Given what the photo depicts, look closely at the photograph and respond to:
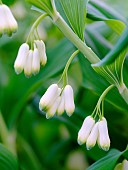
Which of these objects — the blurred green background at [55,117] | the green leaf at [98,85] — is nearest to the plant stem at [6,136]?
the blurred green background at [55,117]

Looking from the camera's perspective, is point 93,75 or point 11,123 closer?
point 93,75

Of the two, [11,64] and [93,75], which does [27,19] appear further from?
[93,75]

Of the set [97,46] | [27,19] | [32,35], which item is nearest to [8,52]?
[27,19]

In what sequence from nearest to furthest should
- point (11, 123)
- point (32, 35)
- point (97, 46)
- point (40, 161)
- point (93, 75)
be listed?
point (32, 35) < point (93, 75) < point (97, 46) < point (11, 123) < point (40, 161)

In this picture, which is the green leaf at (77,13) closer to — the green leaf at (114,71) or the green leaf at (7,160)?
the green leaf at (114,71)

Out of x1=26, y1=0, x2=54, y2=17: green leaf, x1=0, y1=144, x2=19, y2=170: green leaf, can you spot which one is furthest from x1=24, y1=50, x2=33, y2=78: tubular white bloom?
x1=0, y1=144, x2=19, y2=170: green leaf

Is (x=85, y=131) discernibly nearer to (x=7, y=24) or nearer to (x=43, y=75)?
(x=7, y=24)

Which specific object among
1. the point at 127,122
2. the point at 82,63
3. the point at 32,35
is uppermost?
the point at 32,35
